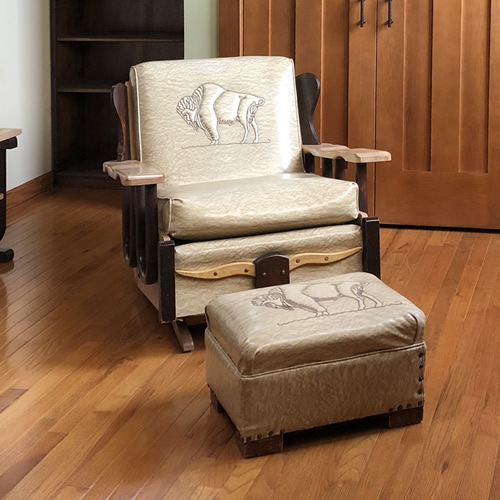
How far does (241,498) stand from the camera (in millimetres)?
1931

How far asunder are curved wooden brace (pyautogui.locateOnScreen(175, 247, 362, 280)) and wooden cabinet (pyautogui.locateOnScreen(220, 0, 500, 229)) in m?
1.31

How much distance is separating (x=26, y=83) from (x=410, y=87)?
2033 millimetres

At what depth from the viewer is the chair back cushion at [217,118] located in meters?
3.10

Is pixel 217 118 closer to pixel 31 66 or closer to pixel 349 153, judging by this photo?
pixel 349 153

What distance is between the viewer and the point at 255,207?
9.23 ft

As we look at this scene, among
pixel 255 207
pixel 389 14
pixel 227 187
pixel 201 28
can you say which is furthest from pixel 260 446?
pixel 201 28

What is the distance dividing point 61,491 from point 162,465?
0.24 m

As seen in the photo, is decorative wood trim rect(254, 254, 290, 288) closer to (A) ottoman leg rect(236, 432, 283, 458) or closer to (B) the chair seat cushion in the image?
(B) the chair seat cushion

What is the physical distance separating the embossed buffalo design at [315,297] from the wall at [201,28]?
7.40 ft

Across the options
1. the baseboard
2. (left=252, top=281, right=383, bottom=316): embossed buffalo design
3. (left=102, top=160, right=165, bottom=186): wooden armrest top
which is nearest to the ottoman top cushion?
(left=252, top=281, right=383, bottom=316): embossed buffalo design

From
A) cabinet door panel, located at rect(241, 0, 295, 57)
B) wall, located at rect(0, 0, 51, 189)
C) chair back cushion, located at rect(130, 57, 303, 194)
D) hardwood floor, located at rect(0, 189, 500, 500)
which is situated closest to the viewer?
hardwood floor, located at rect(0, 189, 500, 500)

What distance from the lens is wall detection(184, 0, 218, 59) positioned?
4.28m

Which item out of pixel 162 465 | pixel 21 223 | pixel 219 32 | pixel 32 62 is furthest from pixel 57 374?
pixel 32 62

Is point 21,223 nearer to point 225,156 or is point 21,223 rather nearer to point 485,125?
point 225,156
